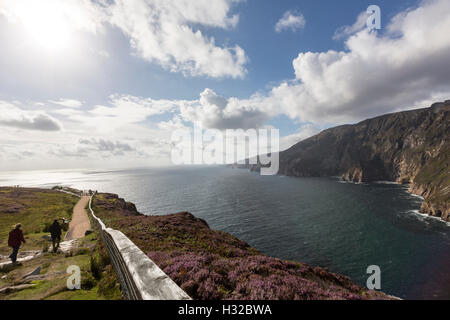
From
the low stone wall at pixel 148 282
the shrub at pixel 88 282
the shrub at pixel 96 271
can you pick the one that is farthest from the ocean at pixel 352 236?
the low stone wall at pixel 148 282

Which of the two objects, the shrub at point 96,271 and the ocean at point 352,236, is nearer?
the shrub at point 96,271

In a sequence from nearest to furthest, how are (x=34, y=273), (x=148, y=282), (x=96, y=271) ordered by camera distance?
(x=148, y=282) < (x=96, y=271) < (x=34, y=273)

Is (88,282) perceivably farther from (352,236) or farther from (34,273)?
(352,236)

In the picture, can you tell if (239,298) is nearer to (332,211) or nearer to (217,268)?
(217,268)

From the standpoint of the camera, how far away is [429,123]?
19000 centimetres

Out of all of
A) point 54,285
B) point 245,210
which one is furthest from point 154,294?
point 245,210
